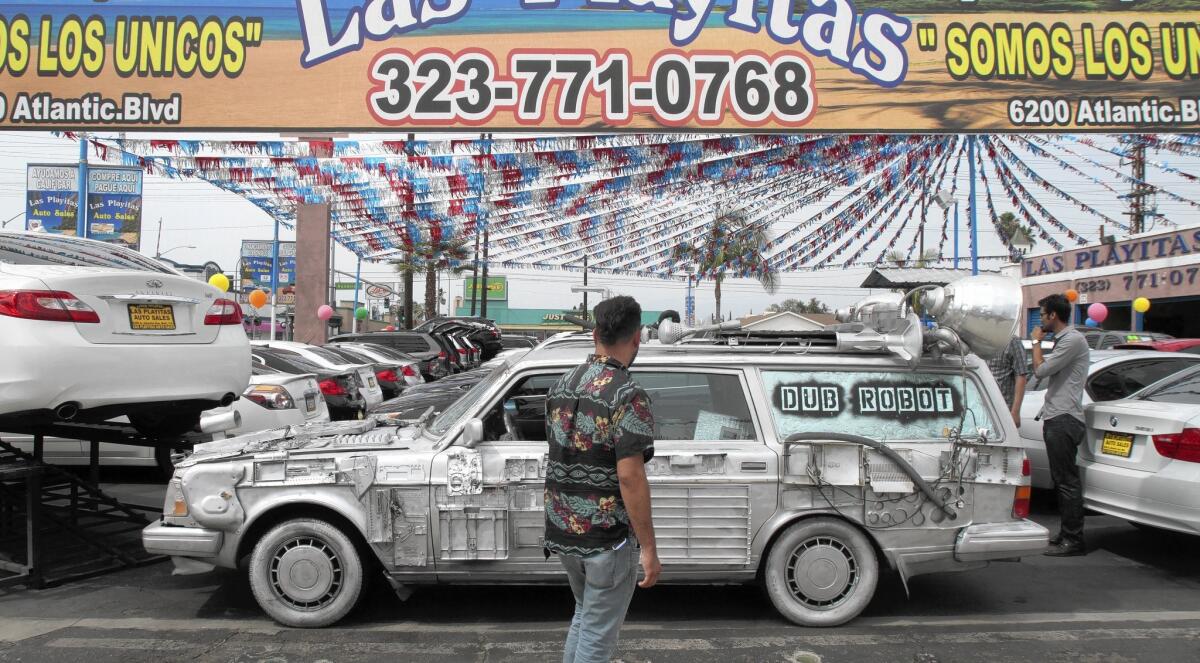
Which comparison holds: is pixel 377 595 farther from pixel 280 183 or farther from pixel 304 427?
pixel 280 183

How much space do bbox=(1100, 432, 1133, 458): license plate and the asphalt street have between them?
83 centimetres

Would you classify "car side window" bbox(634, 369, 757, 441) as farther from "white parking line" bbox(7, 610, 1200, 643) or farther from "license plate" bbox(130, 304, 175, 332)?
"license plate" bbox(130, 304, 175, 332)

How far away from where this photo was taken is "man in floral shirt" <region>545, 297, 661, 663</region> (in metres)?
2.70

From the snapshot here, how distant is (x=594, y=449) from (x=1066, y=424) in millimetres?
4462

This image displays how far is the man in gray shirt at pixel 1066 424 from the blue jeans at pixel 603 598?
4232mm

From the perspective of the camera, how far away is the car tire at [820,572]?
434cm

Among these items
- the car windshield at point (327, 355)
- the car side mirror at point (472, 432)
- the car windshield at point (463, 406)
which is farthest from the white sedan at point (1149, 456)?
the car windshield at point (327, 355)

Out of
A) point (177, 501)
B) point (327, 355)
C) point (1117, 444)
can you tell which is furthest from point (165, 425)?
point (1117, 444)

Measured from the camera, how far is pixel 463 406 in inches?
179

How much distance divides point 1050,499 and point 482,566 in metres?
6.02

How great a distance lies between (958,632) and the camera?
438 centimetres

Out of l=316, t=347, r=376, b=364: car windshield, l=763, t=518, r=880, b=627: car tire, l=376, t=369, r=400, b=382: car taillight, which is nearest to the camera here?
l=763, t=518, r=880, b=627: car tire

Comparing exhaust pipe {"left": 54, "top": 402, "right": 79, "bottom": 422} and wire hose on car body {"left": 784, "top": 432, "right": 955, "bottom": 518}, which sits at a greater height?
exhaust pipe {"left": 54, "top": 402, "right": 79, "bottom": 422}

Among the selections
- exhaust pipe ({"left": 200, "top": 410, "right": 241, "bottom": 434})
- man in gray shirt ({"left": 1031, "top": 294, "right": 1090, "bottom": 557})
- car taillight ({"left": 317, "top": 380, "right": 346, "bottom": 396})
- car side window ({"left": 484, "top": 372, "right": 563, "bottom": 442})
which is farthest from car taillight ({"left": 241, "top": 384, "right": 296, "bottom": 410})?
man in gray shirt ({"left": 1031, "top": 294, "right": 1090, "bottom": 557})
